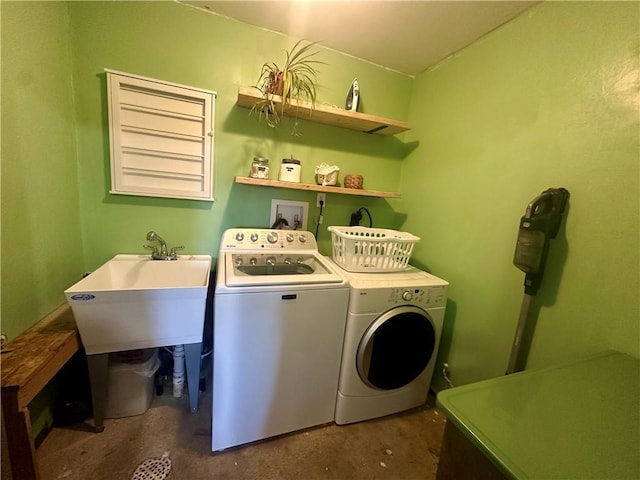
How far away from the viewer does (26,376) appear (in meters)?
0.87

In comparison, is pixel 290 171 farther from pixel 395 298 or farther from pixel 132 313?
pixel 132 313

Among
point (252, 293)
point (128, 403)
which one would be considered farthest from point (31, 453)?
point (252, 293)

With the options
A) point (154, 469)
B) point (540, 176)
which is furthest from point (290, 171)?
point (154, 469)

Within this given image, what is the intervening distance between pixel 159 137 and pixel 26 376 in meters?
1.28

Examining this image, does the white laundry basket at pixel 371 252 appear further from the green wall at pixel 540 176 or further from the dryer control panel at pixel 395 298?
the green wall at pixel 540 176

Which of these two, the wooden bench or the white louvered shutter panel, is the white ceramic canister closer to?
the white louvered shutter panel

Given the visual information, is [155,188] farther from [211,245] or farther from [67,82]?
[67,82]

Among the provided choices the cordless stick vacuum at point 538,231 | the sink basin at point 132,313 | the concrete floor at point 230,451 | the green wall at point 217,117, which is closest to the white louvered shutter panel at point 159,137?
the green wall at point 217,117

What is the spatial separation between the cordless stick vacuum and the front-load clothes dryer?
16.8 inches

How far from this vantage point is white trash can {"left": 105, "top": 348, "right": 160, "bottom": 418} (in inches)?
55.2

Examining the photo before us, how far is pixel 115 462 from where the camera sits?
120cm

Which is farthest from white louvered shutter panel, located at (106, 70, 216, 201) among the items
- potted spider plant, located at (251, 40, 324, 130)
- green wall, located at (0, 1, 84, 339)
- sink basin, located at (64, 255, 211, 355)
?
sink basin, located at (64, 255, 211, 355)

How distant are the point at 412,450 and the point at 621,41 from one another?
6.65 feet

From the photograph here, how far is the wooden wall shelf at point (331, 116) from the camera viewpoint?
1.51m
